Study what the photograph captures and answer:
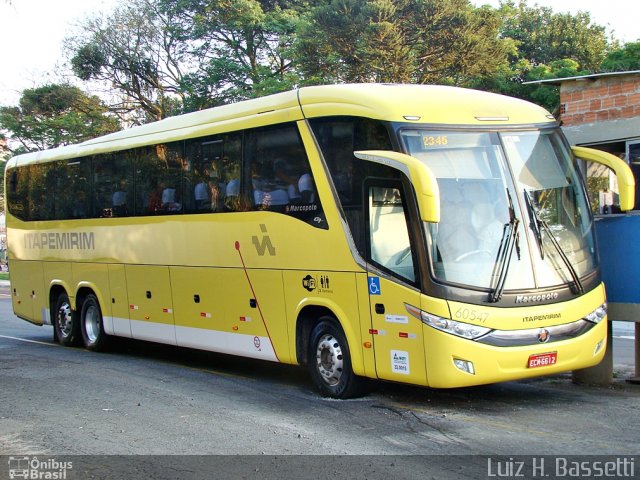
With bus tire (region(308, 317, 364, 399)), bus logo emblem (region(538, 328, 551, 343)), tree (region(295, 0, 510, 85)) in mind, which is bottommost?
bus tire (region(308, 317, 364, 399))

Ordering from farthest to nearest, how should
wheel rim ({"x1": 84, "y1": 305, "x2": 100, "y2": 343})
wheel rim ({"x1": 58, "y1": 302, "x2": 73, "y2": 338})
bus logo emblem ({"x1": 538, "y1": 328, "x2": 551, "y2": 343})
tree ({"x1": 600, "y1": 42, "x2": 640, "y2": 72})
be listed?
tree ({"x1": 600, "y1": 42, "x2": 640, "y2": 72}) → wheel rim ({"x1": 58, "y1": 302, "x2": 73, "y2": 338}) → wheel rim ({"x1": 84, "y1": 305, "x2": 100, "y2": 343}) → bus logo emblem ({"x1": 538, "y1": 328, "x2": 551, "y2": 343})

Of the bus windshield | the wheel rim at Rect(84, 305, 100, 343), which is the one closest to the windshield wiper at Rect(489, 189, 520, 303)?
the bus windshield

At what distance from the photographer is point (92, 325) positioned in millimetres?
15328

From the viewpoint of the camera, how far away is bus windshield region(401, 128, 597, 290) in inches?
329

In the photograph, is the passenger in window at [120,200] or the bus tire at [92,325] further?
the bus tire at [92,325]

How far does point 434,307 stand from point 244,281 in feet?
11.8

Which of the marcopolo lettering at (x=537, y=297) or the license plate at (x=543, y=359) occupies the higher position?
the marcopolo lettering at (x=537, y=297)

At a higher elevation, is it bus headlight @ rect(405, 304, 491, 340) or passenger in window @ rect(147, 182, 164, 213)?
passenger in window @ rect(147, 182, 164, 213)

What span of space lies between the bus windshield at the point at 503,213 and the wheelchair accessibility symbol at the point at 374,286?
801 millimetres

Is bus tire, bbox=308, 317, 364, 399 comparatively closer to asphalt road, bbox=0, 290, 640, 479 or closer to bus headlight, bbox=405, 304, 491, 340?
asphalt road, bbox=0, 290, 640, 479

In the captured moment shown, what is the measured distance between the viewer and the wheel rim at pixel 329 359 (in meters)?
9.57

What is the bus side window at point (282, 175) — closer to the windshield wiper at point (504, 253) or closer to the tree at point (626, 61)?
the windshield wiper at point (504, 253)

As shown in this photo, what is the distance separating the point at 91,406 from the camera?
9344mm

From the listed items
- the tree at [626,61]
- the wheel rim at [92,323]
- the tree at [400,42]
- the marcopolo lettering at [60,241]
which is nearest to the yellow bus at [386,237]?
the marcopolo lettering at [60,241]
